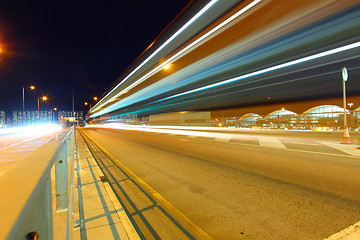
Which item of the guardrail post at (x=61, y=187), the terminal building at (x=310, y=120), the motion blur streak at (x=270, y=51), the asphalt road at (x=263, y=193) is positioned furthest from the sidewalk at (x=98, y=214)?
the terminal building at (x=310, y=120)

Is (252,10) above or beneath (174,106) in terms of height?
above

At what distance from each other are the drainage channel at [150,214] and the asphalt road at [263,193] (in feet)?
0.60

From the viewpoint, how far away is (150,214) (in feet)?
11.8

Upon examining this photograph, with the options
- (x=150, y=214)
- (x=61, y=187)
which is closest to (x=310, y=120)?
(x=150, y=214)

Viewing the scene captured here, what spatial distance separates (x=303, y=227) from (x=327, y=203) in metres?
1.13

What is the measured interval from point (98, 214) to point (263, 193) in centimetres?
327

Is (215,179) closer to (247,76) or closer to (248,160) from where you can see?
(248,160)

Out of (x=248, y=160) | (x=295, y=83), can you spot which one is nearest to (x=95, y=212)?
(x=248, y=160)

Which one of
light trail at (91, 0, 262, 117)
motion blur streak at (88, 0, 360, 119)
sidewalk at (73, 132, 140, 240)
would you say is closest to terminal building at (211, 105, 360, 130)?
motion blur streak at (88, 0, 360, 119)

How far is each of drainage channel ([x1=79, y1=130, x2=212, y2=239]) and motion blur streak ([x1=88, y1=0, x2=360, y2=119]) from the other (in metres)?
9.49

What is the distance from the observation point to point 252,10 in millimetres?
9836

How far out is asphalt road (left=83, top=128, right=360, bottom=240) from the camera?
3076 mm

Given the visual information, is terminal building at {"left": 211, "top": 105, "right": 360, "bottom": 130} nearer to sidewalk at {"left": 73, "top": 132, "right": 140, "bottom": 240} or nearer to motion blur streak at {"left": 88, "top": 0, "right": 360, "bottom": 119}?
motion blur streak at {"left": 88, "top": 0, "right": 360, "bottom": 119}

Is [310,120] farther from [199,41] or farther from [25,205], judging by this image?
[25,205]
